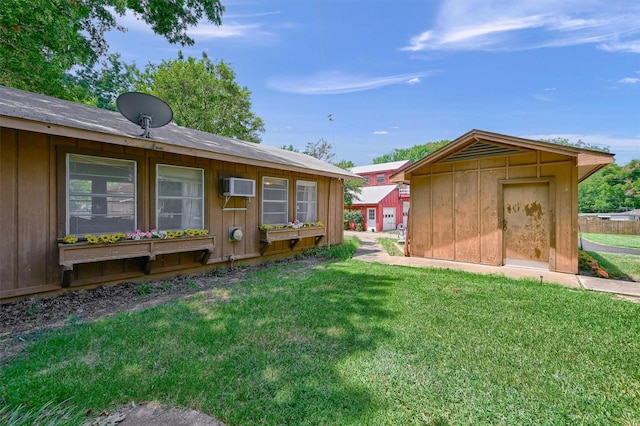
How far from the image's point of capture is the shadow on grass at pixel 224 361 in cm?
196

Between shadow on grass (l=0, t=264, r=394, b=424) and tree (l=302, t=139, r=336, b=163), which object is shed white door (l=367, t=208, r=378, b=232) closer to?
tree (l=302, t=139, r=336, b=163)

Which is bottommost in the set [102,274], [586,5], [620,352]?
[620,352]

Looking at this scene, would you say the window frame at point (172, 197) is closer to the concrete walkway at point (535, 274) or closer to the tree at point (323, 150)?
the concrete walkway at point (535, 274)

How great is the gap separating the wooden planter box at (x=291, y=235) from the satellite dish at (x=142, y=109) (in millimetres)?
3344

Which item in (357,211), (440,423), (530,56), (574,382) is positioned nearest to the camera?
(440,423)

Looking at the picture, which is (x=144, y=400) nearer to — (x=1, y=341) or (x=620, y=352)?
(x=1, y=341)

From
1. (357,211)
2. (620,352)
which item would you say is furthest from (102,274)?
(357,211)

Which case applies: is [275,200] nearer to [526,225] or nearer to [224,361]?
[224,361]

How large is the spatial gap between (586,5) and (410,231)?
708 cm

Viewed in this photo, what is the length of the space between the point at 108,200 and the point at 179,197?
1178mm

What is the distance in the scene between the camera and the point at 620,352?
268 cm

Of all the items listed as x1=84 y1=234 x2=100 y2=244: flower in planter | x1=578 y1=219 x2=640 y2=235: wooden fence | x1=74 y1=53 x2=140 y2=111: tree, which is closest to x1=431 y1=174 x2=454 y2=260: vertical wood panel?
x1=84 y1=234 x2=100 y2=244: flower in planter

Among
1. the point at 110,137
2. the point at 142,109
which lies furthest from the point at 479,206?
the point at 110,137

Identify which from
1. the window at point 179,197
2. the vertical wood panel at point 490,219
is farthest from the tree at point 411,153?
the window at point 179,197
